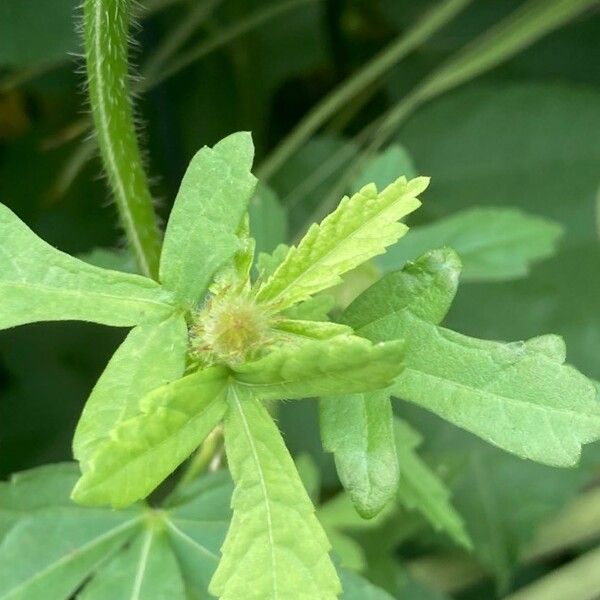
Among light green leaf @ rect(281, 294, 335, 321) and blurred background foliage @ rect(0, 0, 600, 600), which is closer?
light green leaf @ rect(281, 294, 335, 321)

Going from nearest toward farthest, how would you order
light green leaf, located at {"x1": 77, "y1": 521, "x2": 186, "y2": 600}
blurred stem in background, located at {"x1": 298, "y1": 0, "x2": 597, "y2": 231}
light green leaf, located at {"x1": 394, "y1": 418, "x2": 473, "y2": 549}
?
light green leaf, located at {"x1": 77, "y1": 521, "x2": 186, "y2": 600} → light green leaf, located at {"x1": 394, "y1": 418, "x2": 473, "y2": 549} → blurred stem in background, located at {"x1": 298, "y1": 0, "x2": 597, "y2": 231}

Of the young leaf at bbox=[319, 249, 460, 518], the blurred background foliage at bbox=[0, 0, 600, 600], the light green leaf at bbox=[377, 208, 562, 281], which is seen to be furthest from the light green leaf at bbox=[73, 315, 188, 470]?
the blurred background foliage at bbox=[0, 0, 600, 600]

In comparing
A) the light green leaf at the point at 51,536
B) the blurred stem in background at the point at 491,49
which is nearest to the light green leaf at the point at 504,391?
the light green leaf at the point at 51,536

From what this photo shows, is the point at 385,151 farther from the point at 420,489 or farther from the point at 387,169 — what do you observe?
the point at 420,489

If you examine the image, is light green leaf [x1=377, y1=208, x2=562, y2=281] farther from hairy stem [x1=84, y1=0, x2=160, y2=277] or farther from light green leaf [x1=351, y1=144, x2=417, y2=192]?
hairy stem [x1=84, y1=0, x2=160, y2=277]

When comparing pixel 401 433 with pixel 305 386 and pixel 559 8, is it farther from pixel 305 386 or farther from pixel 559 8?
pixel 559 8

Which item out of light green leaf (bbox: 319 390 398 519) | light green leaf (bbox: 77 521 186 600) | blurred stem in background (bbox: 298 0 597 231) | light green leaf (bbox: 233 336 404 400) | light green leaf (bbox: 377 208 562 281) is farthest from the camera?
blurred stem in background (bbox: 298 0 597 231)

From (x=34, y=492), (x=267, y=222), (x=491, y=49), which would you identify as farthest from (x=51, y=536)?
(x=491, y=49)
